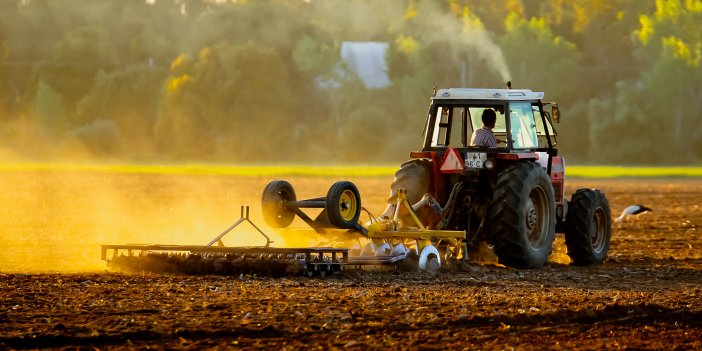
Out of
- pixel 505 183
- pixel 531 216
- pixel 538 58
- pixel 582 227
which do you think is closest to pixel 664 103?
pixel 538 58

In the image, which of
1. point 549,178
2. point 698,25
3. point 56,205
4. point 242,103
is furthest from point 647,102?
point 549,178

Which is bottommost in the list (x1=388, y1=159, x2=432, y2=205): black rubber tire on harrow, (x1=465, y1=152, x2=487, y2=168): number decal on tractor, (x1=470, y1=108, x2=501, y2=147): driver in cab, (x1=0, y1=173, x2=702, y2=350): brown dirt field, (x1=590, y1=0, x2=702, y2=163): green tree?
(x1=0, y1=173, x2=702, y2=350): brown dirt field

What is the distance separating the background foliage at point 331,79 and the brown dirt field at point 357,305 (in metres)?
47.1

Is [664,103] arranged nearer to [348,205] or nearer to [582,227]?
[582,227]

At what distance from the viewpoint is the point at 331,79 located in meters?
88.5

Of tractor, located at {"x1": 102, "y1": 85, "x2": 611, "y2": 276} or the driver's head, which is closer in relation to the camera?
tractor, located at {"x1": 102, "y1": 85, "x2": 611, "y2": 276}

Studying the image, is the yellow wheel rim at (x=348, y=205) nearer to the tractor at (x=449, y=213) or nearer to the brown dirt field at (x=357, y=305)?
the tractor at (x=449, y=213)

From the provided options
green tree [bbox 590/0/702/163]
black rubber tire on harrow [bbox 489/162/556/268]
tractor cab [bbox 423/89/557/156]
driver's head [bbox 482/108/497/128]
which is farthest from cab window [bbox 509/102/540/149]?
green tree [bbox 590/0/702/163]

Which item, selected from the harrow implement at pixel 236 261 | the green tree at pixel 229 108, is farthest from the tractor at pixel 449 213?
the green tree at pixel 229 108

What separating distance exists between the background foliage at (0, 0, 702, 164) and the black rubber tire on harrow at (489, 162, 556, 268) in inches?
1866

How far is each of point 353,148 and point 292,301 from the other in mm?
68340

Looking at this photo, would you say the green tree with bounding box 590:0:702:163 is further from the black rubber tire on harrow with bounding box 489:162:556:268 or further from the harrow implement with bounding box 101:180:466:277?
the harrow implement with bounding box 101:180:466:277

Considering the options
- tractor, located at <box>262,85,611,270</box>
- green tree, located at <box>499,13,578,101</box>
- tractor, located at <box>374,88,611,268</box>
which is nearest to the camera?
tractor, located at <box>262,85,611,270</box>

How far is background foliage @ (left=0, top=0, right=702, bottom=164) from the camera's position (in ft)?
Result: 252
